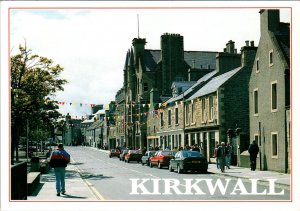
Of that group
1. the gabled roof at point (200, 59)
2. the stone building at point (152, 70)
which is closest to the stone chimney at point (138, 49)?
the stone building at point (152, 70)

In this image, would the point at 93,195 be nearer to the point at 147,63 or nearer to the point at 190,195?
the point at 190,195

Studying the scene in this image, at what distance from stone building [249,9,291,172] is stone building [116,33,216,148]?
32.6m

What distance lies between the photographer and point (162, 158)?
31.4 m

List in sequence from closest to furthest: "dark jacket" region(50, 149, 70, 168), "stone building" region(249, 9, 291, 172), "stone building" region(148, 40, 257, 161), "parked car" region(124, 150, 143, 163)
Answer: "dark jacket" region(50, 149, 70, 168)
"stone building" region(249, 9, 291, 172)
"stone building" region(148, 40, 257, 161)
"parked car" region(124, 150, 143, 163)

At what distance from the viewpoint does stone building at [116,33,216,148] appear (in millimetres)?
64312

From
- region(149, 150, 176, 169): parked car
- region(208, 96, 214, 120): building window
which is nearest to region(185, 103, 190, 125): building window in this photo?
region(208, 96, 214, 120): building window

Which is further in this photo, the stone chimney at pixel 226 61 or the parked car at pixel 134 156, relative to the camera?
the parked car at pixel 134 156

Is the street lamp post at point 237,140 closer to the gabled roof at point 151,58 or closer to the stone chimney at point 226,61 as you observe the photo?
the stone chimney at point 226,61

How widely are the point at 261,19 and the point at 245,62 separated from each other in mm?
8562

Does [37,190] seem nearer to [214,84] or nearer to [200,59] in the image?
[214,84]

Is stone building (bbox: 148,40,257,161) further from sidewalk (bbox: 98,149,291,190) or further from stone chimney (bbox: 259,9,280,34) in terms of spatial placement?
stone chimney (bbox: 259,9,280,34)

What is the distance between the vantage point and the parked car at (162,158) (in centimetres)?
3119

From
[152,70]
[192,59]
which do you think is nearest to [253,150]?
[192,59]
